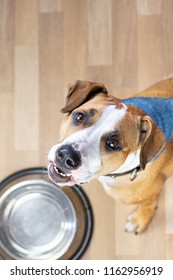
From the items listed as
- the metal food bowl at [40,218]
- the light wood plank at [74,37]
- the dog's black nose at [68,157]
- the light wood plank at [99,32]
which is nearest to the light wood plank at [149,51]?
the light wood plank at [99,32]

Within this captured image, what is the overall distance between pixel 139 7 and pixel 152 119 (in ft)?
2.54

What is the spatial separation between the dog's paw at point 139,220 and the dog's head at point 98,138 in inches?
18.7

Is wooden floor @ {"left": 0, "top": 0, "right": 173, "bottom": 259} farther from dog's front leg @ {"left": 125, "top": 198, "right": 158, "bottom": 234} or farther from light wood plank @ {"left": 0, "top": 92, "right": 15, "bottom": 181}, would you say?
dog's front leg @ {"left": 125, "top": 198, "right": 158, "bottom": 234}

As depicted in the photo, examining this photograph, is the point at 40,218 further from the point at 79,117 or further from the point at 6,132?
the point at 79,117

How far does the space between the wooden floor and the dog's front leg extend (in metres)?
0.13

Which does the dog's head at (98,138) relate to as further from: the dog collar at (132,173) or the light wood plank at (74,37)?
the light wood plank at (74,37)

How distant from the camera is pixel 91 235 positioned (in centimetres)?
212

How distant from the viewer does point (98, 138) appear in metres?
1.49

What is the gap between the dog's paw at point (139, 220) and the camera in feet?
6.73

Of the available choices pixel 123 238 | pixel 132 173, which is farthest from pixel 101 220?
pixel 132 173

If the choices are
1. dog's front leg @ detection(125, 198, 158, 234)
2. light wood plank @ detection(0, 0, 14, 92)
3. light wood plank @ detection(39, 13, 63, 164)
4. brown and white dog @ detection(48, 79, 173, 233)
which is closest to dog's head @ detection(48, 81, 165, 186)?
brown and white dog @ detection(48, 79, 173, 233)

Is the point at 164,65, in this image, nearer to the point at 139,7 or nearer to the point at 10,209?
the point at 139,7

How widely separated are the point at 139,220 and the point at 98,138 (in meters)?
0.68
